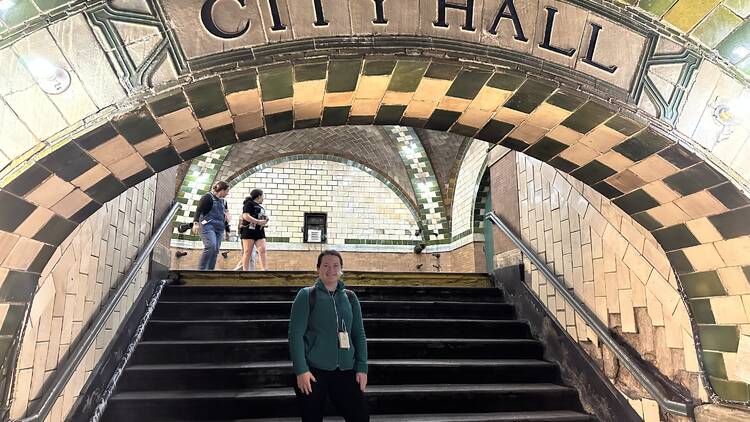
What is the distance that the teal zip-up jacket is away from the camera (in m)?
2.21

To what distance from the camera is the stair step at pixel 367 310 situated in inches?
157

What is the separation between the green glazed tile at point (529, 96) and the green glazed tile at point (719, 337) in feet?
4.61

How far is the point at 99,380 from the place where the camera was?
9.57ft

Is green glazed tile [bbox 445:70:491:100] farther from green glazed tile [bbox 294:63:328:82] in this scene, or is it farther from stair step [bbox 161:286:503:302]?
stair step [bbox 161:286:503:302]

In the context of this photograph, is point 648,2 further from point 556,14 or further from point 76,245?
point 76,245

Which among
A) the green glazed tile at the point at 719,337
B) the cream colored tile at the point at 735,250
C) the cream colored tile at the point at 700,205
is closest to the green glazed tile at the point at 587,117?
the cream colored tile at the point at 700,205

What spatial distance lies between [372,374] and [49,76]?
106 inches

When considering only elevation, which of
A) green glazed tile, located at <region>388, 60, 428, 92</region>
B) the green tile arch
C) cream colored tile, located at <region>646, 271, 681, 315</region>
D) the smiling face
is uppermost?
the green tile arch

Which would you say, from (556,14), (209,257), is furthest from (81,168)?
(209,257)

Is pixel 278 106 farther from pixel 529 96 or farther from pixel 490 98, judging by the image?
pixel 529 96

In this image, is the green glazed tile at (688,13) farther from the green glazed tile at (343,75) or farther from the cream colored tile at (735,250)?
the green glazed tile at (343,75)

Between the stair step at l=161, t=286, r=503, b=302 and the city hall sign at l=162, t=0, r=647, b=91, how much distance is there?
2.99m

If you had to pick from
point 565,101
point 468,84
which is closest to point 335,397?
point 468,84

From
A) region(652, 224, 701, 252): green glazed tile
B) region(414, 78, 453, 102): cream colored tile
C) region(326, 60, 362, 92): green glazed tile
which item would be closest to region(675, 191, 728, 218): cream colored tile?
region(652, 224, 701, 252): green glazed tile
